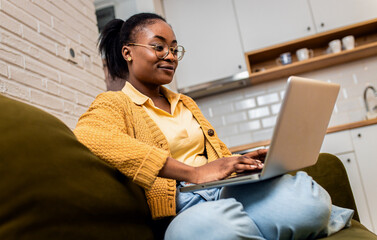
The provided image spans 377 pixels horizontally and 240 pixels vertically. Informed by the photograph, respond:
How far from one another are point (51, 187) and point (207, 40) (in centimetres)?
296

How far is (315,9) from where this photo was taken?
3191 millimetres

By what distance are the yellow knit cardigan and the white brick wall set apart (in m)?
0.65

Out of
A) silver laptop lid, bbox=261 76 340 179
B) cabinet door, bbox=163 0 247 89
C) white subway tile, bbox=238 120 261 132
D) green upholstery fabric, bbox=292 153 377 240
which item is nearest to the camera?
silver laptop lid, bbox=261 76 340 179

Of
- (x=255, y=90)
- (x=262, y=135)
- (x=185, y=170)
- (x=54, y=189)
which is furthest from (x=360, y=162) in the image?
(x=54, y=189)

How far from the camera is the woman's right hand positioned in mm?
932

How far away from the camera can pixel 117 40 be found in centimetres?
164

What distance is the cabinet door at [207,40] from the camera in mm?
3357

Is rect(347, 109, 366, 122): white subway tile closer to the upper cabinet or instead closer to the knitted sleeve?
the upper cabinet

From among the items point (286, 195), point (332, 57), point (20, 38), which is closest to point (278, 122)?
point (286, 195)

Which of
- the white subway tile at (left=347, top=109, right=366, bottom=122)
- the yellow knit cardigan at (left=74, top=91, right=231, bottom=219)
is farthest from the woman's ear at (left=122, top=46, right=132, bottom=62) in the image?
the white subway tile at (left=347, top=109, right=366, bottom=122)

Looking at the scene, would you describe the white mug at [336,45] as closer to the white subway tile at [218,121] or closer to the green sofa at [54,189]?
the white subway tile at [218,121]

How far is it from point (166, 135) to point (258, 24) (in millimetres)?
2401

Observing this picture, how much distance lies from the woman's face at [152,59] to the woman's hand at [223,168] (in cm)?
56

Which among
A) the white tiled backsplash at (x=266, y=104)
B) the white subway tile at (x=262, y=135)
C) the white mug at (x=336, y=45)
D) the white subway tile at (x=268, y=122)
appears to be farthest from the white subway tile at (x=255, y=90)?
the white mug at (x=336, y=45)
